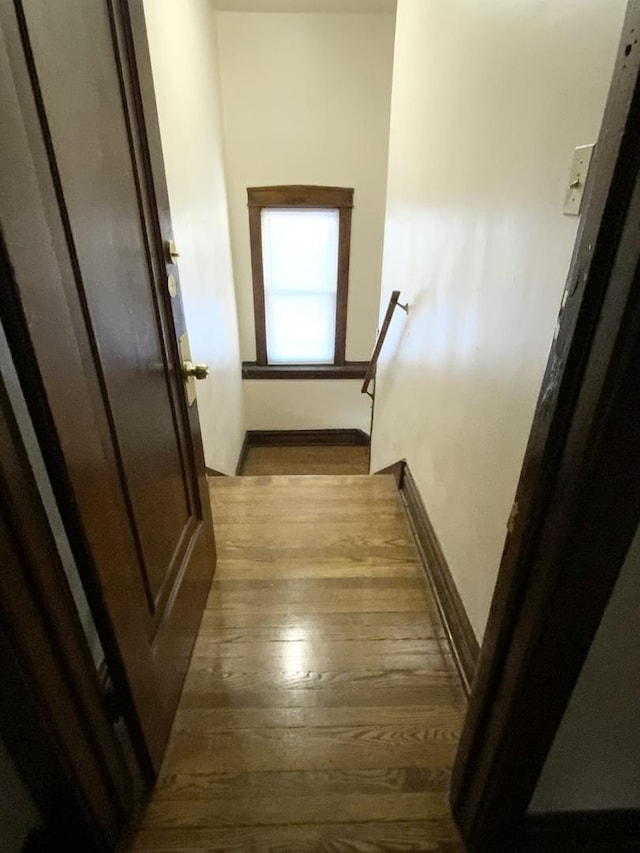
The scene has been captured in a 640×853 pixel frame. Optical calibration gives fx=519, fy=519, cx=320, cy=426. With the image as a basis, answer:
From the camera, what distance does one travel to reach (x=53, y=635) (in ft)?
2.77

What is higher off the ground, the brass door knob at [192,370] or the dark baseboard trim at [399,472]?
the brass door knob at [192,370]

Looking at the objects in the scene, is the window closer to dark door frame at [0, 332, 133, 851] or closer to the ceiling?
the ceiling

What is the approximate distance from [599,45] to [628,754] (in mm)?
1281

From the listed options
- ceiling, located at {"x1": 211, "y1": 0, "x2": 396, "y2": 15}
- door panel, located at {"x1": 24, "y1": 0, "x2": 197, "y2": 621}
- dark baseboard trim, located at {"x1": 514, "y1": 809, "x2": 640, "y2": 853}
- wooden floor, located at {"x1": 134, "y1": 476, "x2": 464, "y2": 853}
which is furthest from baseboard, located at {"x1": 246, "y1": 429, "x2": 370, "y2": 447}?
dark baseboard trim, located at {"x1": 514, "y1": 809, "x2": 640, "y2": 853}

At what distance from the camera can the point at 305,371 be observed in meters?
5.09

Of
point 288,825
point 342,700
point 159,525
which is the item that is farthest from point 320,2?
point 288,825

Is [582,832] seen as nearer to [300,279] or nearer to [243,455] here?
[243,455]

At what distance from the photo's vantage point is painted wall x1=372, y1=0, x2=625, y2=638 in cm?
98

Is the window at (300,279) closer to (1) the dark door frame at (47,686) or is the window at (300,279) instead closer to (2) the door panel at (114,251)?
(2) the door panel at (114,251)

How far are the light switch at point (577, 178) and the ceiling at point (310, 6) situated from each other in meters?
3.69

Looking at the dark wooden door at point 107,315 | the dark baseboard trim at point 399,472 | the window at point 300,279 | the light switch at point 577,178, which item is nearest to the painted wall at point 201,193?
the window at point 300,279

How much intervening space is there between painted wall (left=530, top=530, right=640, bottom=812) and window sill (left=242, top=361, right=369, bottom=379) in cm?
421

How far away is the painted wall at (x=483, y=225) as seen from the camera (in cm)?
98

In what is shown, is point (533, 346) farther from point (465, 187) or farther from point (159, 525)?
point (159, 525)
